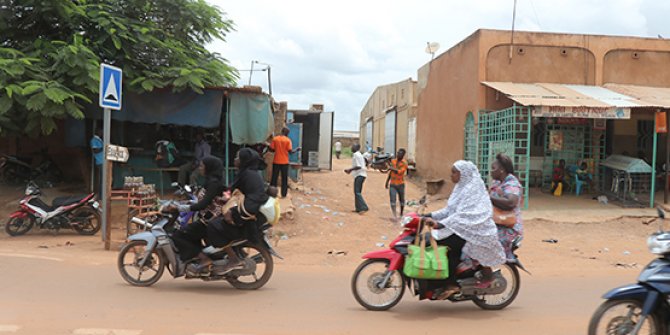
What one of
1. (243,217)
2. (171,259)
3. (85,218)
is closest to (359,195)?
(85,218)

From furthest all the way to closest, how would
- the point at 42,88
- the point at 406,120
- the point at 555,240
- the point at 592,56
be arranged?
the point at 406,120
the point at 592,56
the point at 555,240
the point at 42,88

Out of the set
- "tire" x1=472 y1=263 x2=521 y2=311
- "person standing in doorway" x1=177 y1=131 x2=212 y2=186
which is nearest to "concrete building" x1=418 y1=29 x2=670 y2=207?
"person standing in doorway" x1=177 y1=131 x2=212 y2=186

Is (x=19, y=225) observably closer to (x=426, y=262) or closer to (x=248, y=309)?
(x=248, y=309)

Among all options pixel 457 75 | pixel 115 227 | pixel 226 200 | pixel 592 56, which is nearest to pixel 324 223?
pixel 115 227

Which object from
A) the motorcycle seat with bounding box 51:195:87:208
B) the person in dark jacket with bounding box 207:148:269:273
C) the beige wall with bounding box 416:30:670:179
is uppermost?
the beige wall with bounding box 416:30:670:179

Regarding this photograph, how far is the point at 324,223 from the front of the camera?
35.0ft

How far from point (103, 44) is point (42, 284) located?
604 cm

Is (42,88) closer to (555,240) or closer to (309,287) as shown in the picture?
(309,287)

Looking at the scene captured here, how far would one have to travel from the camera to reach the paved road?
176 inches

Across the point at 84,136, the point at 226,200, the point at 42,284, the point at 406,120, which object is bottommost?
the point at 42,284

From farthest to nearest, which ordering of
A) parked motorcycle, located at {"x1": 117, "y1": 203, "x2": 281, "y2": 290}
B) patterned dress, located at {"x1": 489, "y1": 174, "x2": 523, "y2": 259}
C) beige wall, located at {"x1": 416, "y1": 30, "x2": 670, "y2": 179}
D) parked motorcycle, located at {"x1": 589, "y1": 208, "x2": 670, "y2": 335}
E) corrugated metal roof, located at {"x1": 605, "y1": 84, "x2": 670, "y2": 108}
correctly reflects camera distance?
beige wall, located at {"x1": 416, "y1": 30, "x2": 670, "y2": 179}
corrugated metal roof, located at {"x1": 605, "y1": 84, "x2": 670, "y2": 108}
parked motorcycle, located at {"x1": 117, "y1": 203, "x2": 281, "y2": 290}
patterned dress, located at {"x1": 489, "y1": 174, "x2": 523, "y2": 259}
parked motorcycle, located at {"x1": 589, "y1": 208, "x2": 670, "y2": 335}

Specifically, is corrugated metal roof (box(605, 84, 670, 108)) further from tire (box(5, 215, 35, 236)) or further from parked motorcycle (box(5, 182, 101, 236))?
tire (box(5, 215, 35, 236))

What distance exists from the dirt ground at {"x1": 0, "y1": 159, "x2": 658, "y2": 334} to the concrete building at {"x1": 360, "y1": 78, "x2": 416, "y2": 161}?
9.32 m

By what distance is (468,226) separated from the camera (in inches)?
185
